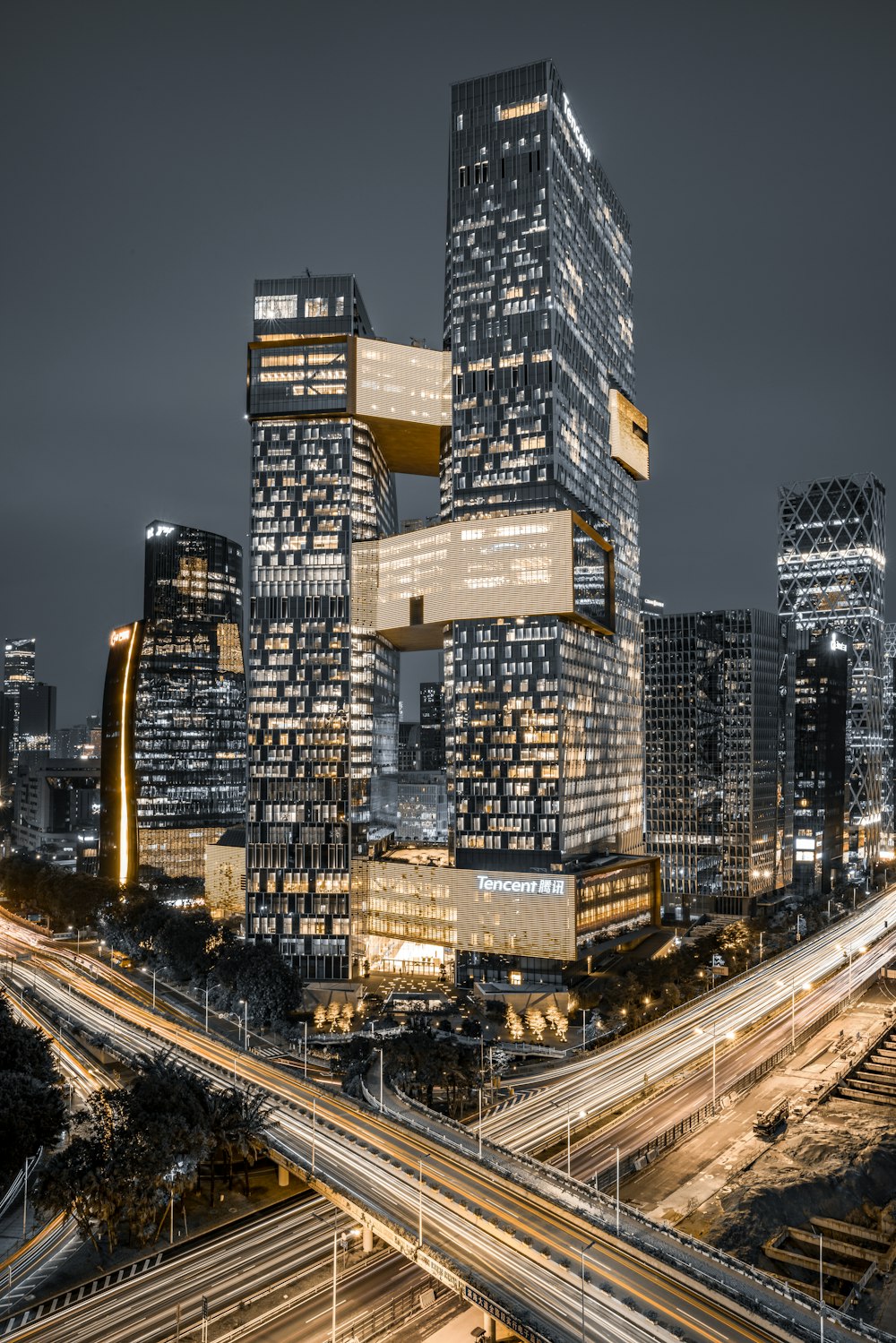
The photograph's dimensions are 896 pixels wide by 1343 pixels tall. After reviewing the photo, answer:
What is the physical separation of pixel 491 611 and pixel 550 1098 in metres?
86.8

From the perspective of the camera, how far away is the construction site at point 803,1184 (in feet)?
248

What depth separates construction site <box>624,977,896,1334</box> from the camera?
75.7m

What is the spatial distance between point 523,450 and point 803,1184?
394 ft

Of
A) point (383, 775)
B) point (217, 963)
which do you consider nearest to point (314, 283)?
point (383, 775)

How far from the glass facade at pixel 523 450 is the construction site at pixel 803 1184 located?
193 ft

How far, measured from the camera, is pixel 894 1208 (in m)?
83.2

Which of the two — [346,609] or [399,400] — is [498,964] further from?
[399,400]

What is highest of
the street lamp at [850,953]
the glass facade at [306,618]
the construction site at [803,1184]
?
the glass facade at [306,618]

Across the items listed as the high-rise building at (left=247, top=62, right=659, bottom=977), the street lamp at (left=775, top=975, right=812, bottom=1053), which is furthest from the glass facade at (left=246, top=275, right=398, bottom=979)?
the street lamp at (left=775, top=975, right=812, bottom=1053)

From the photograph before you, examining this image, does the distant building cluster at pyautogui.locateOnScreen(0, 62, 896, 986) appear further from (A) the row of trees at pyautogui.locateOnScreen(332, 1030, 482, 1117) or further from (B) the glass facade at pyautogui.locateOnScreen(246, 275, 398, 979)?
(A) the row of trees at pyautogui.locateOnScreen(332, 1030, 482, 1117)

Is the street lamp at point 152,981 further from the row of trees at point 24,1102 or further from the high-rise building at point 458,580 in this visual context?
the row of trees at point 24,1102

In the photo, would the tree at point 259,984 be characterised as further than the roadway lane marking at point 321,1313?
Yes

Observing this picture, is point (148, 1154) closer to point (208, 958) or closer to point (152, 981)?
point (208, 958)

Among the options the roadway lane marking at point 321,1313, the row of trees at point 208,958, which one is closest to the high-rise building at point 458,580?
the row of trees at point 208,958
